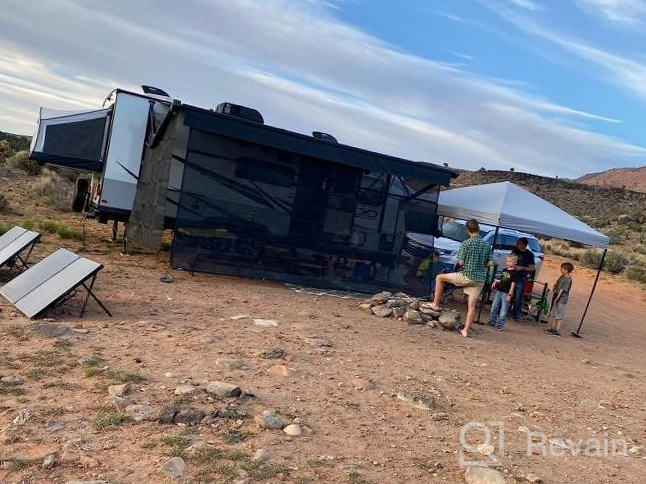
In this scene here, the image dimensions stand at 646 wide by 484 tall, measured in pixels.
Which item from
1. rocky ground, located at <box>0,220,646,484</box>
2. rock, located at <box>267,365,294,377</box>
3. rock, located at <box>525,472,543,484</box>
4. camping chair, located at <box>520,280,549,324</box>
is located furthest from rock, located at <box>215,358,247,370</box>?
camping chair, located at <box>520,280,549,324</box>

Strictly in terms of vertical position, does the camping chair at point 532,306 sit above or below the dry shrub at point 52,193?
above

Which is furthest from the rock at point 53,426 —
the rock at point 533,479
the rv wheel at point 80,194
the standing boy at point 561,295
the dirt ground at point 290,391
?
the rv wheel at point 80,194

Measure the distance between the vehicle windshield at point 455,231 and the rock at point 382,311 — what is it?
591 cm

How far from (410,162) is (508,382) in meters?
4.99

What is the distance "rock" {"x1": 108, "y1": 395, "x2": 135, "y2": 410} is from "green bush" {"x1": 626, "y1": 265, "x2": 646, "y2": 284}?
22.3m

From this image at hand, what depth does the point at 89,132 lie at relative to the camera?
11305 millimetres

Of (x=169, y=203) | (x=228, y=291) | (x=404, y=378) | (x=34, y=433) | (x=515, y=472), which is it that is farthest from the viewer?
(x=169, y=203)

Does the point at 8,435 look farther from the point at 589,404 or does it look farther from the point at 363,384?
the point at 589,404

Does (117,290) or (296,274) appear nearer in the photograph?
(117,290)

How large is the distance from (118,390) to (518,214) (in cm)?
791

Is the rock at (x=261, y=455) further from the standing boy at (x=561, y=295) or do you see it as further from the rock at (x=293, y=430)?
the standing boy at (x=561, y=295)

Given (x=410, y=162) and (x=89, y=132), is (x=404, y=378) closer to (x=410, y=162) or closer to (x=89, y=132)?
(x=410, y=162)

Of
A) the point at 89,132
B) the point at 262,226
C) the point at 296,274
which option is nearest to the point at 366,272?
the point at 296,274

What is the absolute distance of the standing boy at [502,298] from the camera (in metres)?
9.91
